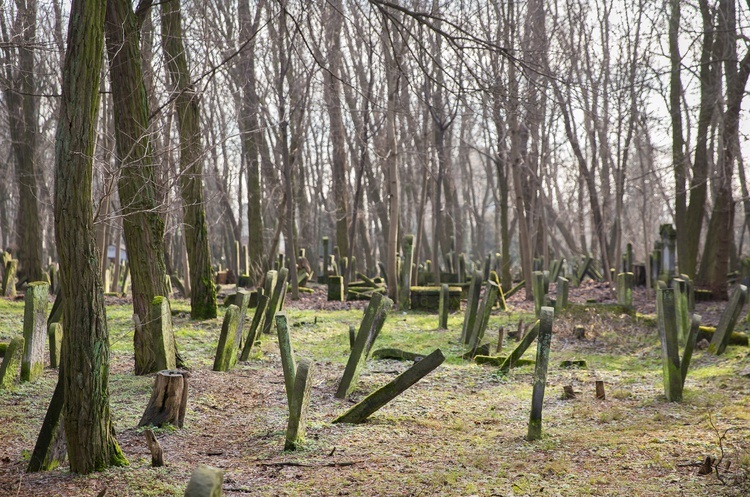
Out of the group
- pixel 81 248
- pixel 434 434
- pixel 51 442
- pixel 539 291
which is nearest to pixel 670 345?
pixel 434 434

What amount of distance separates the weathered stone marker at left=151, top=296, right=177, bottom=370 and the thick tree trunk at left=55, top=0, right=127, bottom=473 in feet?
6.13

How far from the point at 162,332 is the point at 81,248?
7.55 ft

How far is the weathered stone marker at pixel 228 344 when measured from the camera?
7695 mm

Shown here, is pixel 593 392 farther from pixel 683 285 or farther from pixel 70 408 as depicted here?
pixel 70 408

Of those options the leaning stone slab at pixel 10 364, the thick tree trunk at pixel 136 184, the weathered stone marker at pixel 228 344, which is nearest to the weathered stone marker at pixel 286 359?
the weathered stone marker at pixel 228 344

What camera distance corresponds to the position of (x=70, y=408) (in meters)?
4.48

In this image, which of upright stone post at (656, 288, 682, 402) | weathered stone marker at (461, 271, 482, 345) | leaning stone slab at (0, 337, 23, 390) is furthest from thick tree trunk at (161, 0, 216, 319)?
upright stone post at (656, 288, 682, 402)

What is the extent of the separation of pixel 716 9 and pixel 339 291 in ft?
34.7

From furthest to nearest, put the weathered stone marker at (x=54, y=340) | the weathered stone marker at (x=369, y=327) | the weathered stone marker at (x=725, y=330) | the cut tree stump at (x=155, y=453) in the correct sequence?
the weathered stone marker at (x=725, y=330)
the weathered stone marker at (x=54, y=340)
the weathered stone marker at (x=369, y=327)
the cut tree stump at (x=155, y=453)

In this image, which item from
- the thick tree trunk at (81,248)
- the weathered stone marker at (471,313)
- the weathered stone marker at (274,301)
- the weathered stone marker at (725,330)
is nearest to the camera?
the thick tree trunk at (81,248)

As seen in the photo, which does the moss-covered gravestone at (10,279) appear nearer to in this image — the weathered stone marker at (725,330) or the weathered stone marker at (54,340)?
→ the weathered stone marker at (54,340)

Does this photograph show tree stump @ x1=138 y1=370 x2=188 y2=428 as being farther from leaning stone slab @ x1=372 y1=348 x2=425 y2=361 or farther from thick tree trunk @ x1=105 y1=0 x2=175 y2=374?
leaning stone slab @ x1=372 y1=348 x2=425 y2=361

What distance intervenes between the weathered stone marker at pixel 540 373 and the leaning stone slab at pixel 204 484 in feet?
11.8

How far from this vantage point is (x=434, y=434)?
5914 mm
